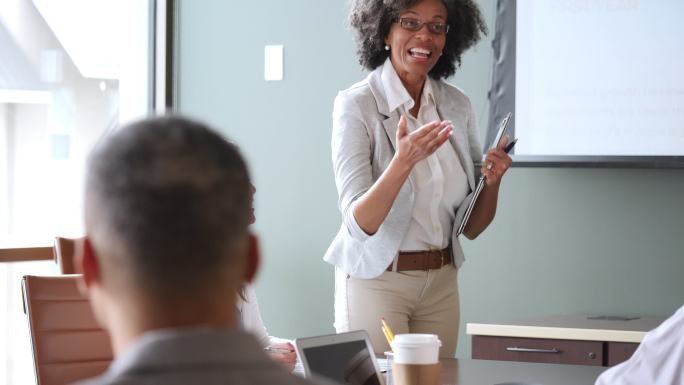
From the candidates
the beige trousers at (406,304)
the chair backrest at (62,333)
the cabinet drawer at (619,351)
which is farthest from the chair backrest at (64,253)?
the cabinet drawer at (619,351)

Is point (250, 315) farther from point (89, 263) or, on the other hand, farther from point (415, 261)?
point (89, 263)

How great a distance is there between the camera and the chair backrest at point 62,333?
251cm

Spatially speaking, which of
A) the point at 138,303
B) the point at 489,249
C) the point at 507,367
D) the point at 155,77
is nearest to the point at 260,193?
the point at 155,77

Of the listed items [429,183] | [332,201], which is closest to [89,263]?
[429,183]

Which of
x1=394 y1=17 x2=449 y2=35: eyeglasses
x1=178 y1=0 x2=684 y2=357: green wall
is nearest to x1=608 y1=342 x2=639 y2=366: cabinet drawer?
x1=178 y1=0 x2=684 y2=357: green wall

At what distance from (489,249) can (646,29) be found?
3.30 feet

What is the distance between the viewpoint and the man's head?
0.87 metres

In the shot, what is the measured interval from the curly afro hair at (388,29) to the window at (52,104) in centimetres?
151

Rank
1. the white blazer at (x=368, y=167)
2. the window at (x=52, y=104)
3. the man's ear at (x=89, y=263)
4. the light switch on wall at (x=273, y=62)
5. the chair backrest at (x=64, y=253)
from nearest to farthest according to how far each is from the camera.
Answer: the man's ear at (x=89, y=263) → the white blazer at (x=368, y=167) → the chair backrest at (x=64, y=253) → the window at (x=52, y=104) → the light switch on wall at (x=273, y=62)

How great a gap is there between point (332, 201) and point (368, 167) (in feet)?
5.02

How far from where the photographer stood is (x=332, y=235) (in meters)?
4.43

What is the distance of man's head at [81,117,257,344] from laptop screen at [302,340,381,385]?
3.50 ft

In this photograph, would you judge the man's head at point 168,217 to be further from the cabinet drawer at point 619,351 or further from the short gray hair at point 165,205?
the cabinet drawer at point 619,351

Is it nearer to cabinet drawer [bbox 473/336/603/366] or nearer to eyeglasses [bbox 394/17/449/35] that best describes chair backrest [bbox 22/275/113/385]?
eyeglasses [bbox 394/17/449/35]
